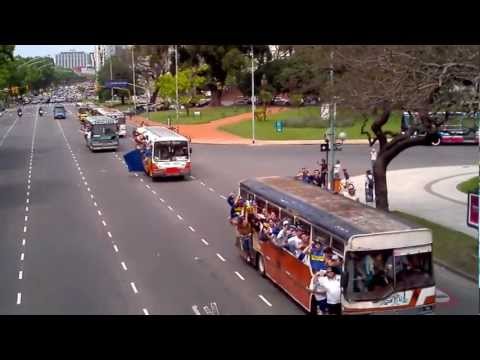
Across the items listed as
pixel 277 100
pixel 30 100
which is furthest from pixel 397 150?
pixel 30 100

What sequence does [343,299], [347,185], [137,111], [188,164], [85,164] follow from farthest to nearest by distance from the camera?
1. [137,111]
2. [85,164]
3. [188,164]
4. [347,185]
5. [343,299]

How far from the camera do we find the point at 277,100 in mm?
95750

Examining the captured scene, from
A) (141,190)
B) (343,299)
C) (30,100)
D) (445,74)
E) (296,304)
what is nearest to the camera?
(343,299)

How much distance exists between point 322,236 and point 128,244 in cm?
795

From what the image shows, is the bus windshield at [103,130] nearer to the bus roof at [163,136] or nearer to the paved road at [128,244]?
the paved road at [128,244]

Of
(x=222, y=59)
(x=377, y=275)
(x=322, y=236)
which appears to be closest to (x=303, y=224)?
(x=322, y=236)

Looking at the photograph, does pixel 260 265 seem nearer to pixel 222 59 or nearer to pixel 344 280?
pixel 344 280

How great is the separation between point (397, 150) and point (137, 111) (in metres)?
76.1

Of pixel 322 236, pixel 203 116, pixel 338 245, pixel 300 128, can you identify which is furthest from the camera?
pixel 203 116

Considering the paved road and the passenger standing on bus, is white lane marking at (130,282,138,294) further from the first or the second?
the passenger standing on bus

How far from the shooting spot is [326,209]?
13.9 metres

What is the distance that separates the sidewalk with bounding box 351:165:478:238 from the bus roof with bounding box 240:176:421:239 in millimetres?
5879

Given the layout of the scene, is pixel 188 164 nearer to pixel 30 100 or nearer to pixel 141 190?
pixel 141 190

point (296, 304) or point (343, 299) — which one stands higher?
point (343, 299)
